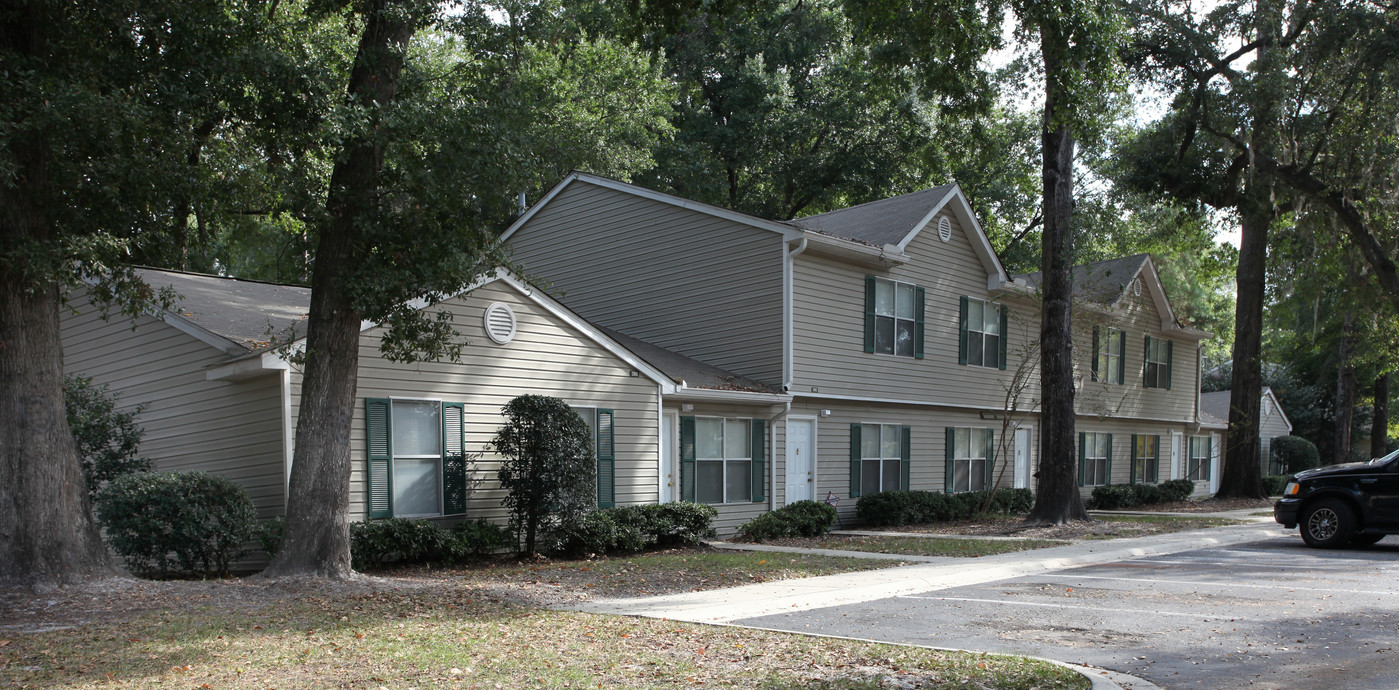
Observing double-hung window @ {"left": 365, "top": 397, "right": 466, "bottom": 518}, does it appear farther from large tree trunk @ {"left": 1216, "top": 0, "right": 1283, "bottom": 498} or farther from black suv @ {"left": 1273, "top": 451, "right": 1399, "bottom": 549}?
large tree trunk @ {"left": 1216, "top": 0, "right": 1283, "bottom": 498}

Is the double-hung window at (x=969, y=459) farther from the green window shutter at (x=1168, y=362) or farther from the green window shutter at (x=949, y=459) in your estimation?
the green window shutter at (x=1168, y=362)

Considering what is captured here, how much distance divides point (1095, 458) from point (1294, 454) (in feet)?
68.5

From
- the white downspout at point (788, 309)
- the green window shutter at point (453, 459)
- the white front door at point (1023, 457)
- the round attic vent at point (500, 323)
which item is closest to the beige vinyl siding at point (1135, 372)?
the white front door at point (1023, 457)

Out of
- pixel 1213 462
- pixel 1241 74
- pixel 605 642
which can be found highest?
pixel 1241 74

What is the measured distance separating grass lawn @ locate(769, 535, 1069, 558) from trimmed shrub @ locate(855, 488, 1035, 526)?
2455 mm

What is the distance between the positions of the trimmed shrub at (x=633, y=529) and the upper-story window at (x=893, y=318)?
6.82 m

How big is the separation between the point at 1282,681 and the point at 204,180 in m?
11.0

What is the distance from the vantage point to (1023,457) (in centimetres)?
2705

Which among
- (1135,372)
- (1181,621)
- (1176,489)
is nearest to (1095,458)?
(1135,372)

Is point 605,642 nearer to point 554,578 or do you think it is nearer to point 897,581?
point 554,578

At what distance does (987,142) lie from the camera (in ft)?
59.2

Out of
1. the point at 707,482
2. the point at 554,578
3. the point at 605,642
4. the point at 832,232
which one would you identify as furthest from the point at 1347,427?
the point at 605,642

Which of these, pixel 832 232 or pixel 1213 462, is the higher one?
pixel 832 232

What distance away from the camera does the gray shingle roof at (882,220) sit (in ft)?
72.0
